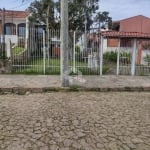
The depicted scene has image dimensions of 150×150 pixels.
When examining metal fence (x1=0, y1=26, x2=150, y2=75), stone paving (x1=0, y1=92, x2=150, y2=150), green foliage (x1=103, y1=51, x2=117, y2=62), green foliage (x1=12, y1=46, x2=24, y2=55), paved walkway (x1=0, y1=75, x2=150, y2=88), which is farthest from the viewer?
Answer: green foliage (x1=103, y1=51, x2=117, y2=62)

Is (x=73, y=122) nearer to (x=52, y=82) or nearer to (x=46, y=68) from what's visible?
(x=52, y=82)

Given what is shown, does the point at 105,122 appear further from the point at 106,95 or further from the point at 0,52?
the point at 0,52

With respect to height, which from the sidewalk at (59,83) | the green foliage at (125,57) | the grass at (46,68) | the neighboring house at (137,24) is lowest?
the sidewalk at (59,83)

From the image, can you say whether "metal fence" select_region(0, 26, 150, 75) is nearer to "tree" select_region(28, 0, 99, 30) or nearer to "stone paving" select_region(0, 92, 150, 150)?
"stone paving" select_region(0, 92, 150, 150)

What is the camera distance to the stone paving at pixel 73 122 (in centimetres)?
479

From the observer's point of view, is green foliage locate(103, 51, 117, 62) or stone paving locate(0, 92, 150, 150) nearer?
stone paving locate(0, 92, 150, 150)

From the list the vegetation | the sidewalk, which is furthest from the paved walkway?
the vegetation

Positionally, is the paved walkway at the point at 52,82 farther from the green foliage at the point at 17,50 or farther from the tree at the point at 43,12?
the tree at the point at 43,12

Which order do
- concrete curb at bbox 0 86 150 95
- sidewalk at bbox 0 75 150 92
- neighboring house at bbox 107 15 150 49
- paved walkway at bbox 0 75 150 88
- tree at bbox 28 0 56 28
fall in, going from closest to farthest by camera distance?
concrete curb at bbox 0 86 150 95
sidewalk at bbox 0 75 150 92
paved walkway at bbox 0 75 150 88
tree at bbox 28 0 56 28
neighboring house at bbox 107 15 150 49

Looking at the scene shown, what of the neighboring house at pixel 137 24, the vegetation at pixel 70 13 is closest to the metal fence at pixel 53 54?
the vegetation at pixel 70 13

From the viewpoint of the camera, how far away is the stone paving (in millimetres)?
4785

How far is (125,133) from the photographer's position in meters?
5.36

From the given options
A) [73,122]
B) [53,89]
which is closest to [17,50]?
[53,89]

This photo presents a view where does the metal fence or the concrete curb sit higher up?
the metal fence
